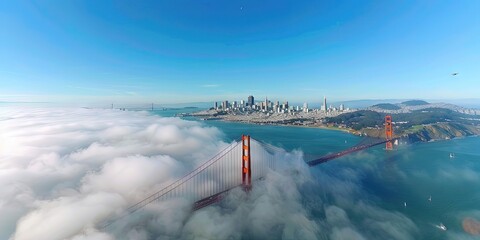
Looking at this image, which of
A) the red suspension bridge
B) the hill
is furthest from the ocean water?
the hill

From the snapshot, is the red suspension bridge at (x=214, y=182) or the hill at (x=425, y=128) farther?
the hill at (x=425, y=128)

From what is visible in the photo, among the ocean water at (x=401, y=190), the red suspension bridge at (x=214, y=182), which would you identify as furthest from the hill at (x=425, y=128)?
the red suspension bridge at (x=214, y=182)

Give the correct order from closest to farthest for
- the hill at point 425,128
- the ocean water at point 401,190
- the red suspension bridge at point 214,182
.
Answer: the ocean water at point 401,190 < the red suspension bridge at point 214,182 < the hill at point 425,128

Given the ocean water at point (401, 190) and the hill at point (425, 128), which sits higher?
the hill at point (425, 128)

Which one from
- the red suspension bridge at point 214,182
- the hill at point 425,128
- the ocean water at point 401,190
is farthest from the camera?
the hill at point 425,128

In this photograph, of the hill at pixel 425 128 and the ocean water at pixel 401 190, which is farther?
the hill at pixel 425 128

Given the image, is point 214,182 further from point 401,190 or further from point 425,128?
point 425,128

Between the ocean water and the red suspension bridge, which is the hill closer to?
the ocean water

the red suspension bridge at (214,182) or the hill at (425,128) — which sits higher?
the hill at (425,128)

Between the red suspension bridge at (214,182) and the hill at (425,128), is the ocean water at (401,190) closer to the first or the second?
the red suspension bridge at (214,182)

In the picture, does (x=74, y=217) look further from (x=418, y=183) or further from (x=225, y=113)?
(x=225, y=113)
